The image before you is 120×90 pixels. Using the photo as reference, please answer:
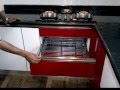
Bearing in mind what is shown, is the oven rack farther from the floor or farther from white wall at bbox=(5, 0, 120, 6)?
white wall at bbox=(5, 0, 120, 6)

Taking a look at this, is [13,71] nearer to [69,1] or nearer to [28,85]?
[28,85]

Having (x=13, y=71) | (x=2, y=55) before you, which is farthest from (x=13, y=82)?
(x=2, y=55)

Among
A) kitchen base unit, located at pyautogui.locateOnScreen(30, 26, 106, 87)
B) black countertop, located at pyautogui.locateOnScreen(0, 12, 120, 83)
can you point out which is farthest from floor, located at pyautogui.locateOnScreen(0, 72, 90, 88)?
black countertop, located at pyautogui.locateOnScreen(0, 12, 120, 83)

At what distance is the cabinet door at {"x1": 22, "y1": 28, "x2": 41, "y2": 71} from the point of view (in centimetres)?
183

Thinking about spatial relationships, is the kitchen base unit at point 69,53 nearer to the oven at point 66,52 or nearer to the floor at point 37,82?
the oven at point 66,52

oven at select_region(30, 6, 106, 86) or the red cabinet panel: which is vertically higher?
oven at select_region(30, 6, 106, 86)

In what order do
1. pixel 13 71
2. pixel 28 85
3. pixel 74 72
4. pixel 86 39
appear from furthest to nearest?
1. pixel 13 71
2. pixel 28 85
3. pixel 86 39
4. pixel 74 72

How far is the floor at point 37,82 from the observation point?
6.67 ft

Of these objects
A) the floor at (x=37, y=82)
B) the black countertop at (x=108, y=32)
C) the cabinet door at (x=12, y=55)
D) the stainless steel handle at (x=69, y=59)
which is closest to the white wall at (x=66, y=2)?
the black countertop at (x=108, y=32)

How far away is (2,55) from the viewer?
2035 millimetres

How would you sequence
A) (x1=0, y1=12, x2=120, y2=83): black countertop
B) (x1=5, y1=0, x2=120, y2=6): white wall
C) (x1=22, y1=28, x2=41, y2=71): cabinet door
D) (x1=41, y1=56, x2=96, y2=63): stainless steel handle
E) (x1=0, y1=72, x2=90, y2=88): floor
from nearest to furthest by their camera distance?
(x1=0, y1=12, x2=120, y2=83): black countertop, (x1=41, y1=56, x2=96, y2=63): stainless steel handle, (x1=22, y1=28, x2=41, y2=71): cabinet door, (x1=0, y1=72, x2=90, y2=88): floor, (x1=5, y1=0, x2=120, y2=6): white wall

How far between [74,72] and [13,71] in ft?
2.86

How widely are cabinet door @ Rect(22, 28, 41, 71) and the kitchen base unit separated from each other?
6 cm

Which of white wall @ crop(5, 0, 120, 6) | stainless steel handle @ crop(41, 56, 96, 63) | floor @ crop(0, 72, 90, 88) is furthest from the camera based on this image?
white wall @ crop(5, 0, 120, 6)
